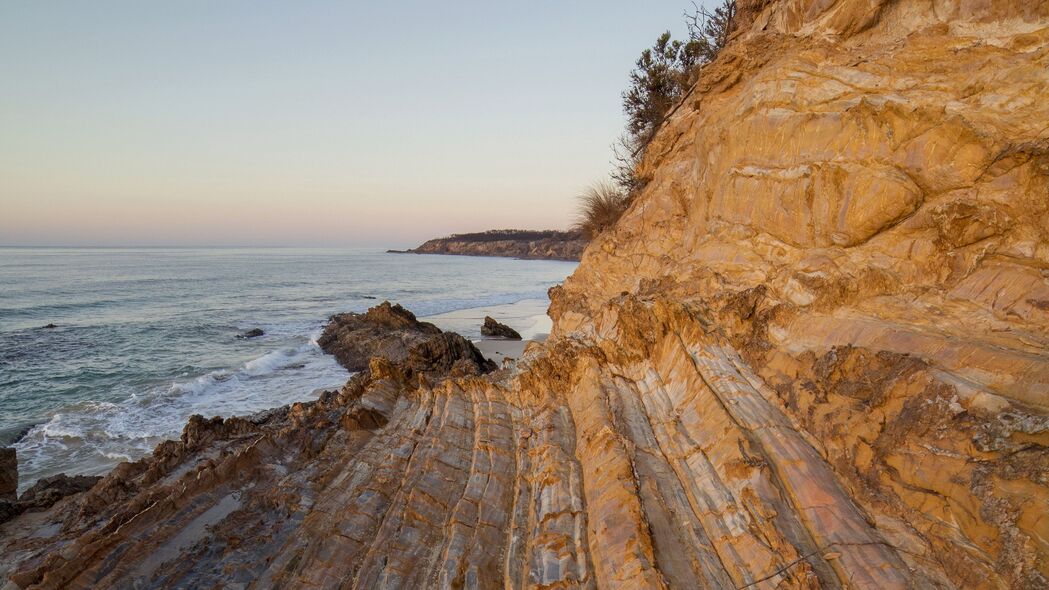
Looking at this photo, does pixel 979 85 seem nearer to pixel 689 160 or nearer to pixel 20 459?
pixel 689 160

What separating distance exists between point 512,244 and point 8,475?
124m

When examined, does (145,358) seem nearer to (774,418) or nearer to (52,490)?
(52,490)

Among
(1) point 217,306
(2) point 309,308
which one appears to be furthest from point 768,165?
(1) point 217,306

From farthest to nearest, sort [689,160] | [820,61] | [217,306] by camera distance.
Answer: [217,306]
[689,160]
[820,61]

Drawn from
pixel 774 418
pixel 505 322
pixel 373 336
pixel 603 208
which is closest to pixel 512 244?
pixel 505 322

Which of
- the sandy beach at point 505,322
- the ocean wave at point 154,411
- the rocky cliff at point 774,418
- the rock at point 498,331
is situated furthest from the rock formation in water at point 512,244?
the rocky cliff at point 774,418

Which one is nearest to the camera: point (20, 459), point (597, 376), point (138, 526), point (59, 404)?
point (138, 526)

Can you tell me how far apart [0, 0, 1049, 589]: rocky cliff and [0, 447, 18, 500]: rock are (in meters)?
1.74

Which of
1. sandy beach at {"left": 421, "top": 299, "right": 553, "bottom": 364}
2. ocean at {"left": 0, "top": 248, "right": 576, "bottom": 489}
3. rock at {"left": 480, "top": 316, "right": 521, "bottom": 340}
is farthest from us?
rock at {"left": 480, "top": 316, "right": 521, "bottom": 340}

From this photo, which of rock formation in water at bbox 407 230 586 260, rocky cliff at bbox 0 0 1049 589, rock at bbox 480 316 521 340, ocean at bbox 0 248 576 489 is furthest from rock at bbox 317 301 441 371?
rock formation in water at bbox 407 230 586 260

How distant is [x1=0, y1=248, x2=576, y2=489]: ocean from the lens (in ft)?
38.8

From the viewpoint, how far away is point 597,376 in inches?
273

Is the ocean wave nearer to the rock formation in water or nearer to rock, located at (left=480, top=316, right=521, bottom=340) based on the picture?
rock, located at (left=480, top=316, right=521, bottom=340)

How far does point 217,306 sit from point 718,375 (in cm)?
3668
